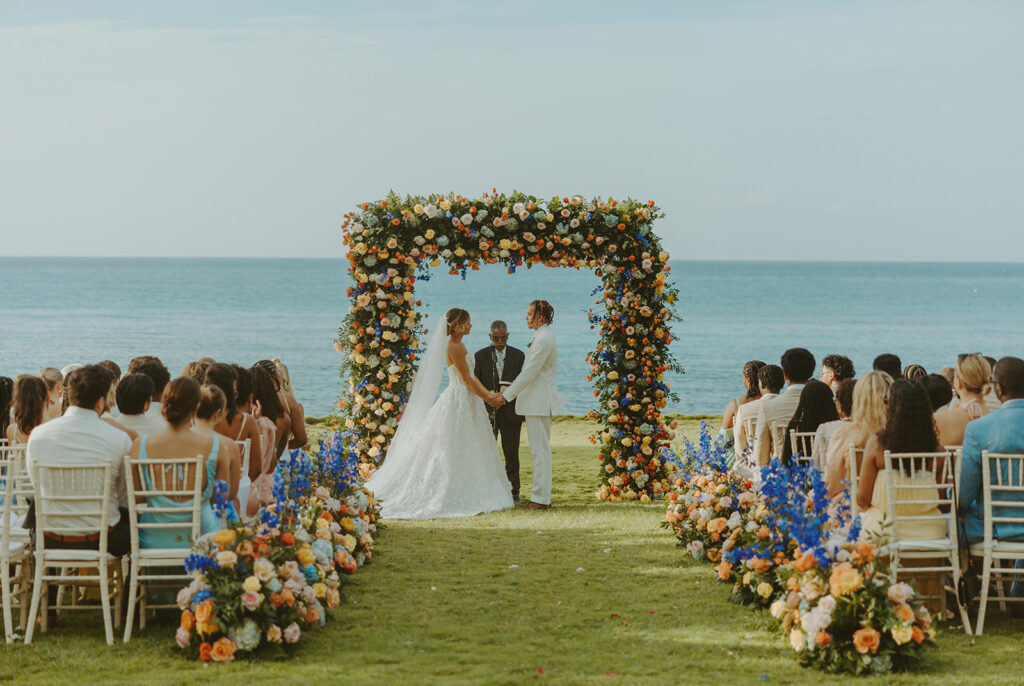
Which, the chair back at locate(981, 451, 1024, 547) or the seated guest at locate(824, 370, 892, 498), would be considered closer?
the chair back at locate(981, 451, 1024, 547)

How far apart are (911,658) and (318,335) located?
51991mm

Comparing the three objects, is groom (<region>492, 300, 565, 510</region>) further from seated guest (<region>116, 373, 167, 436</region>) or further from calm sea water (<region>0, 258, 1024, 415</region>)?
calm sea water (<region>0, 258, 1024, 415</region>)

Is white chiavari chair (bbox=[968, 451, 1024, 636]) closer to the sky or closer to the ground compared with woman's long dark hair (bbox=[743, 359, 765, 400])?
closer to the ground

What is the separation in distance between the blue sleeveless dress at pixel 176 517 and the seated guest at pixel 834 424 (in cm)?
371

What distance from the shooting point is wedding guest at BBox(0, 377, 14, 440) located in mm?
7312

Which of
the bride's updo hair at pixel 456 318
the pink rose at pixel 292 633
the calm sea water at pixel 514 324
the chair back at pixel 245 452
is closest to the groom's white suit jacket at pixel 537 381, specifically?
the bride's updo hair at pixel 456 318

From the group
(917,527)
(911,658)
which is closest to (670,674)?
(911,658)

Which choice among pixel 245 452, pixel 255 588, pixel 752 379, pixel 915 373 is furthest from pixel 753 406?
pixel 255 588

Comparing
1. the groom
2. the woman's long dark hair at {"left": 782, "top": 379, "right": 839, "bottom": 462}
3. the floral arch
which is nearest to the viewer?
the woman's long dark hair at {"left": 782, "top": 379, "right": 839, "bottom": 462}

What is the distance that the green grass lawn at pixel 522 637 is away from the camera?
5207 millimetres

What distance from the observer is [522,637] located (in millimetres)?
5984

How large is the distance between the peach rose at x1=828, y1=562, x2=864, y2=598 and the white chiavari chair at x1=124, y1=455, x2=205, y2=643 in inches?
130

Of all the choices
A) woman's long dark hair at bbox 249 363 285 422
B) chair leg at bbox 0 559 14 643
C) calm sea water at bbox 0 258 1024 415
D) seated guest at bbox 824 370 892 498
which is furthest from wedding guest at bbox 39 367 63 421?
calm sea water at bbox 0 258 1024 415

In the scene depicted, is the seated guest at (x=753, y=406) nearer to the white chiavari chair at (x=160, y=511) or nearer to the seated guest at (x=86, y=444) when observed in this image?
the white chiavari chair at (x=160, y=511)
